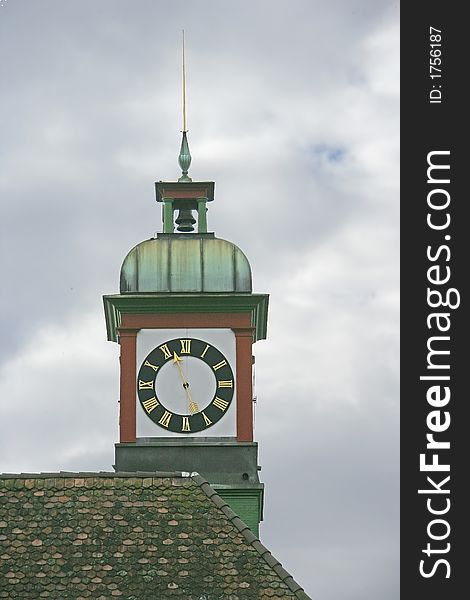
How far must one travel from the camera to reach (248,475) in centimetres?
4119

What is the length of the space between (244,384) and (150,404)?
5.52ft

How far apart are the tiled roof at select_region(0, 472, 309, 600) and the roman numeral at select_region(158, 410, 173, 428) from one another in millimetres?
12807

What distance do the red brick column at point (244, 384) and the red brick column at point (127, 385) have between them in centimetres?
183

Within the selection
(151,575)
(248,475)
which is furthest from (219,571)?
(248,475)

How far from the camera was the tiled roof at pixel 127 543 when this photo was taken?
27.1 m

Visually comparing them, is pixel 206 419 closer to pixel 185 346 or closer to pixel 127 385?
pixel 185 346

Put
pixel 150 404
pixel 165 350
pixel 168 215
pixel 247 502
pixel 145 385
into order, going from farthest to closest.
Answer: pixel 168 215 < pixel 165 350 < pixel 145 385 < pixel 150 404 < pixel 247 502

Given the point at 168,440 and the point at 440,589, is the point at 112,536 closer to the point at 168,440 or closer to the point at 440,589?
the point at 440,589

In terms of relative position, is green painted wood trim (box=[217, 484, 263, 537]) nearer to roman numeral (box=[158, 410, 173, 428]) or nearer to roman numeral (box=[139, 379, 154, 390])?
roman numeral (box=[158, 410, 173, 428])

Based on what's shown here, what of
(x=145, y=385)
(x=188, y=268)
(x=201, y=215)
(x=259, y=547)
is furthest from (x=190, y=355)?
(x=259, y=547)

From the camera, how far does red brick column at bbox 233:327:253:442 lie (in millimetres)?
41750

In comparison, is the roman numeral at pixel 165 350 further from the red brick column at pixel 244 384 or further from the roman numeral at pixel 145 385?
the red brick column at pixel 244 384

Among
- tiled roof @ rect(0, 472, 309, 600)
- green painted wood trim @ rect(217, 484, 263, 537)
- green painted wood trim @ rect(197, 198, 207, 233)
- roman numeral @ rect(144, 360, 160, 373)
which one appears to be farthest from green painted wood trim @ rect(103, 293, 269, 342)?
tiled roof @ rect(0, 472, 309, 600)

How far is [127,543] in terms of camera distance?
90.9 feet
